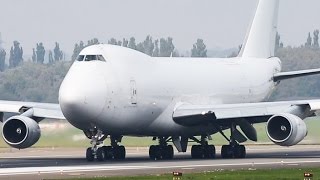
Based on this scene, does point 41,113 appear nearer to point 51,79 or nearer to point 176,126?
point 176,126

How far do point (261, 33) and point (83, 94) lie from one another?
61.0 feet

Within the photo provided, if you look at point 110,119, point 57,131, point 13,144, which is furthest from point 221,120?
point 57,131

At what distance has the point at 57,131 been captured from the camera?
63156 millimetres

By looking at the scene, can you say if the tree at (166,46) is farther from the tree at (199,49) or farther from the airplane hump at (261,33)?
the airplane hump at (261,33)

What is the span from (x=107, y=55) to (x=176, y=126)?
17.6 feet

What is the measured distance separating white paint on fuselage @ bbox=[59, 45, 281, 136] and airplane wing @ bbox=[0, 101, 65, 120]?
3.26 m

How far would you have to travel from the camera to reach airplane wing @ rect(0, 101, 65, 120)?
52.3 metres

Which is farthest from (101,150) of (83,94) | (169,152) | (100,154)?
(169,152)

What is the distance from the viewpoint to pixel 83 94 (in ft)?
157

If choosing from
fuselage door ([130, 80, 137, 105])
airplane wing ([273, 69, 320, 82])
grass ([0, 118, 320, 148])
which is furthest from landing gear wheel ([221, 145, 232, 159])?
grass ([0, 118, 320, 148])

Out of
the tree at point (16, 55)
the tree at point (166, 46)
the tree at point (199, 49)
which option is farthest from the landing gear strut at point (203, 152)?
the tree at point (16, 55)

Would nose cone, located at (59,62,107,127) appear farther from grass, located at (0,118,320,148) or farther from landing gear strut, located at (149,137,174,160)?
grass, located at (0,118,320,148)

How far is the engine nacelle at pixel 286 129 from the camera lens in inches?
1946

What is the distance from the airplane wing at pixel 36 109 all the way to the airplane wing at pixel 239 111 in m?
5.23
